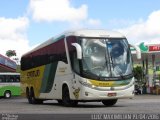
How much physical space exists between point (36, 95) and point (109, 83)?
8654mm

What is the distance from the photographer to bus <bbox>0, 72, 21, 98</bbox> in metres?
49.9

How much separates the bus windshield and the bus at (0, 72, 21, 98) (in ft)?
99.0

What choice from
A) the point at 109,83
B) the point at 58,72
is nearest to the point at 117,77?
the point at 109,83

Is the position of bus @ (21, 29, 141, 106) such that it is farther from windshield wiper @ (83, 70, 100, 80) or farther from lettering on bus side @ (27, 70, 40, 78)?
lettering on bus side @ (27, 70, 40, 78)

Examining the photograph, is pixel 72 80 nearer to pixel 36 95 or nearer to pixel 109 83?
pixel 109 83

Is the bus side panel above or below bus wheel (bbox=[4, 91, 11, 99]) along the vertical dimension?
above

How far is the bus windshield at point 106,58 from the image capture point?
66.3ft

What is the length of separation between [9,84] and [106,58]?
31.3 m

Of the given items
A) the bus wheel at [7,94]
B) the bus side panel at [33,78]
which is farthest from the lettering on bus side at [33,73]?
the bus wheel at [7,94]

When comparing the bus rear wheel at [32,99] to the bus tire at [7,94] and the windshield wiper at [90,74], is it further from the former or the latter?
the bus tire at [7,94]

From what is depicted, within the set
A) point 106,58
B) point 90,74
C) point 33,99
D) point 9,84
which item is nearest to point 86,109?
point 90,74

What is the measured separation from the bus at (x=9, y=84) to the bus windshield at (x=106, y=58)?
30.2 m

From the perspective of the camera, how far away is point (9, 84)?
50.4 metres

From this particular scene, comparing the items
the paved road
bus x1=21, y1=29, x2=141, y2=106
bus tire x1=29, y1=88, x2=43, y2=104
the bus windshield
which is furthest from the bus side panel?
the bus windshield
